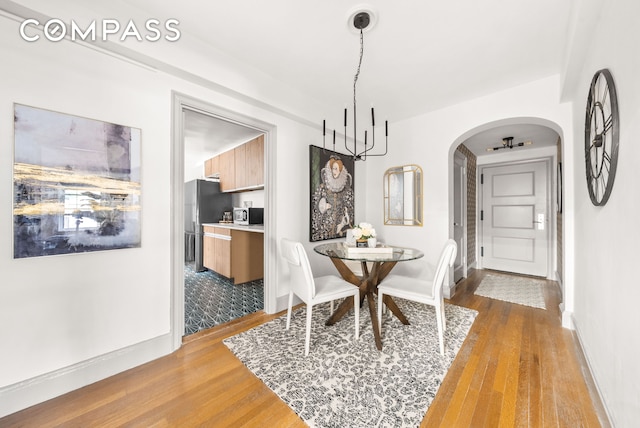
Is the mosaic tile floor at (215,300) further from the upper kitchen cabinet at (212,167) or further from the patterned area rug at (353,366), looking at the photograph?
the upper kitchen cabinet at (212,167)

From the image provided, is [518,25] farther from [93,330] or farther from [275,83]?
[93,330]

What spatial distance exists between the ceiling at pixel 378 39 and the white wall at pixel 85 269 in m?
0.28

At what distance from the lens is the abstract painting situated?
1.41 meters

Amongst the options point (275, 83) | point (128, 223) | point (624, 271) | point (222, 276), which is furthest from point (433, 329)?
point (222, 276)

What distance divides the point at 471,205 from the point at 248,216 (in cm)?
404

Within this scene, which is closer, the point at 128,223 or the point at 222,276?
the point at 128,223

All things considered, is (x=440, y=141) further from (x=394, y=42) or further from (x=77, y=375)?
(x=77, y=375)

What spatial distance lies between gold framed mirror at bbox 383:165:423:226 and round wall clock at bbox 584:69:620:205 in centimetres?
175

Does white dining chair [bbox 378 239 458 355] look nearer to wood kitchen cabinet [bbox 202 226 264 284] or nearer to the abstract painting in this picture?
the abstract painting

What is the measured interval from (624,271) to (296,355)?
199 cm

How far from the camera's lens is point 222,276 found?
4160mm

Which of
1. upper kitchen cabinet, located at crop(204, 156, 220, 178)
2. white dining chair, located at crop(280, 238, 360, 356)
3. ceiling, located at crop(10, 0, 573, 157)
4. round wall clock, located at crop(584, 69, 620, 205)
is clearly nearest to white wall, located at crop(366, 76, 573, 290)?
ceiling, located at crop(10, 0, 573, 157)

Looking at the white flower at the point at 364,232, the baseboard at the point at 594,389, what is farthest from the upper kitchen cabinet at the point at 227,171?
the baseboard at the point at 594,389

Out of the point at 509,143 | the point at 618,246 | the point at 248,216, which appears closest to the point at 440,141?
the point at 509,143
